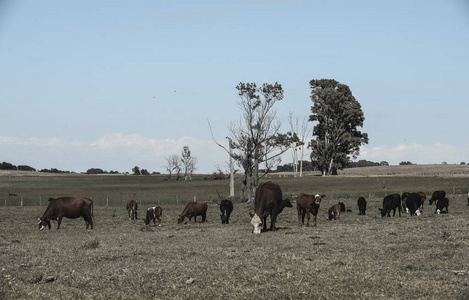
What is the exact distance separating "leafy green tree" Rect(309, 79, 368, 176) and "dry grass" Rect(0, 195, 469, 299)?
285 ft

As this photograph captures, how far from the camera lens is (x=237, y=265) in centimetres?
1347

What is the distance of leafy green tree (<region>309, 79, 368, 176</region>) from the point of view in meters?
106

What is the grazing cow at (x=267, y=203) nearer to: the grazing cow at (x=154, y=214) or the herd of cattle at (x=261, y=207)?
the herd of cattle at (x=261, y=207)

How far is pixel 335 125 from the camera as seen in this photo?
4183 inches

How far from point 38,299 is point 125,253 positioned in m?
5.45

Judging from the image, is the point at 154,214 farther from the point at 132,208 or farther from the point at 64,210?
the point at 64,210

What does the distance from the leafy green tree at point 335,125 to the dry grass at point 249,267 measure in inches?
3421

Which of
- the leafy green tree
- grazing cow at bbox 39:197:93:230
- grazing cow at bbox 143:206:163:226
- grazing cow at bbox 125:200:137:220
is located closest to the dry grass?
grazing cow at bbox 39:197:93:230

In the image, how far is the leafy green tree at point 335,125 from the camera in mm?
105750

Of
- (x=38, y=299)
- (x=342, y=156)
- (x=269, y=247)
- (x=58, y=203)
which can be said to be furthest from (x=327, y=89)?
(x=38, y=299)

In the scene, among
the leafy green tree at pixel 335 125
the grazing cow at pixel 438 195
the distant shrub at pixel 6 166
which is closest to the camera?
the grazing cow at pixel 438 195

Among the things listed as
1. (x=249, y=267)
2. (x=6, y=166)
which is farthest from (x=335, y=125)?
(x=6, y=166)

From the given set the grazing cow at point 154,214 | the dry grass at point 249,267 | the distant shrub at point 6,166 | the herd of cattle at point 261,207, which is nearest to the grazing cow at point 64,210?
the herd of cattle at point 261,207

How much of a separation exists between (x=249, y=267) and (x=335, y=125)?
9552 centimetres
